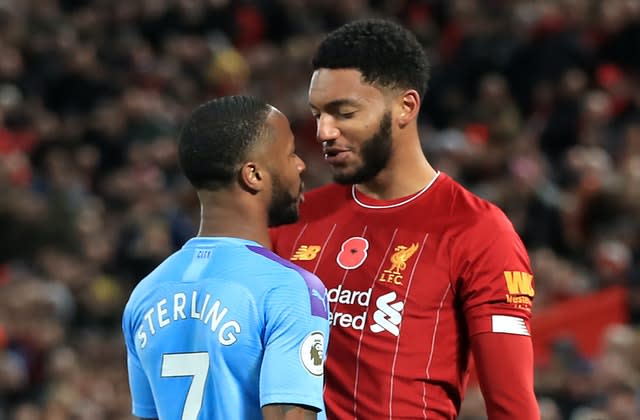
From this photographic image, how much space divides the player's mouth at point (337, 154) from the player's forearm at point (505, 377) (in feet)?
1.92

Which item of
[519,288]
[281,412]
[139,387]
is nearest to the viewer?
[281,412]

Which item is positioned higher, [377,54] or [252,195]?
[377,54]

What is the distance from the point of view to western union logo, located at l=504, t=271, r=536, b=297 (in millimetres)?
3191

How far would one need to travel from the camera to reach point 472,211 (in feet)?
10.9

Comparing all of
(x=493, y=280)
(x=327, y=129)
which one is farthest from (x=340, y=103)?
(x=493, y=280)

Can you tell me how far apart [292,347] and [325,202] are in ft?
2.84

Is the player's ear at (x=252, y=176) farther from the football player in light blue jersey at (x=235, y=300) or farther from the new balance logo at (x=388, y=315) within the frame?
the new balance logo at (x=388, y=315)

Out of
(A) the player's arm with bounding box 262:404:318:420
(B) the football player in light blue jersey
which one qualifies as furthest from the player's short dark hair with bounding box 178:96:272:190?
(A) the player's arm with bounding box 262:404:318:420

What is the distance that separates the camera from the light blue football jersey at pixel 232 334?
2771mm

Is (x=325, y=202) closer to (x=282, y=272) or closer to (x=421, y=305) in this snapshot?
(x=421, y=305)

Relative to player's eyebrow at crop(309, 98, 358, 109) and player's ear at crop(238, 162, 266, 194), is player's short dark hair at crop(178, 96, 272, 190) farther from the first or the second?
player's eyebrow at crop(309, 98, 358, 109)

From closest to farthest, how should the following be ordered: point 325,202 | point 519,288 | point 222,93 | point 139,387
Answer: point 139,387, point 519,288, point 325,202, point 222,93

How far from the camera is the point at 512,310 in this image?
3184 mm

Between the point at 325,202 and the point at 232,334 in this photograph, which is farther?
the point at 325,202
